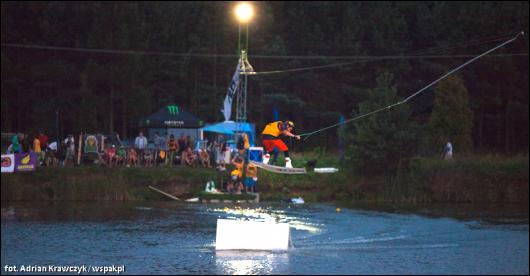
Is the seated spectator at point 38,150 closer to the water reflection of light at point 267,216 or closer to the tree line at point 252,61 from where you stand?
the water reflection of light at point 267,216

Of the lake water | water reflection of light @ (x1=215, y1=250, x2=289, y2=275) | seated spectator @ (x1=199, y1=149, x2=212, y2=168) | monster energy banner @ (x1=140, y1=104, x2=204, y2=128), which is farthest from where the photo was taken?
monster energy banner @ (x1=140, y1=104, x2=204, y2=128)

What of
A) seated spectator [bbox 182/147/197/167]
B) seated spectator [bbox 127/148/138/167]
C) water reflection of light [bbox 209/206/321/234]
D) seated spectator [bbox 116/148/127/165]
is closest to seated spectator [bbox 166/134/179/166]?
seated spectator [bbox 182/147/197/167]

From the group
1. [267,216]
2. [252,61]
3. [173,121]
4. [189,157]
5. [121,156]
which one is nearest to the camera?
[267,216]

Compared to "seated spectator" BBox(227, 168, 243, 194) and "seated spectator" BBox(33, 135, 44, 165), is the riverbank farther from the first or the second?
"seated spectator" BBox(227, 168, 243, 194)

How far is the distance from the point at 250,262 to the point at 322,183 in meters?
16.0

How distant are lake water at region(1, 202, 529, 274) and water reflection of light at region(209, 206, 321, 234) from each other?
0.07 m

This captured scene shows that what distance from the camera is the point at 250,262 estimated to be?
42656mm

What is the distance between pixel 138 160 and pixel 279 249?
48.7 feet

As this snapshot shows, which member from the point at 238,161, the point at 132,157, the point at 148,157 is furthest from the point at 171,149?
the point at 238,161

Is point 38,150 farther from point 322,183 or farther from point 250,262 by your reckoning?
point 322,183

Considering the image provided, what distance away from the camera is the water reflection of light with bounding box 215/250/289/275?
1604 inches

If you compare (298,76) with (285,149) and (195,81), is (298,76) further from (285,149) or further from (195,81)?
(285,149)

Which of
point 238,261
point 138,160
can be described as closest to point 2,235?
point 138,160

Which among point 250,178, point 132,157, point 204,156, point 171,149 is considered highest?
point 171,149
